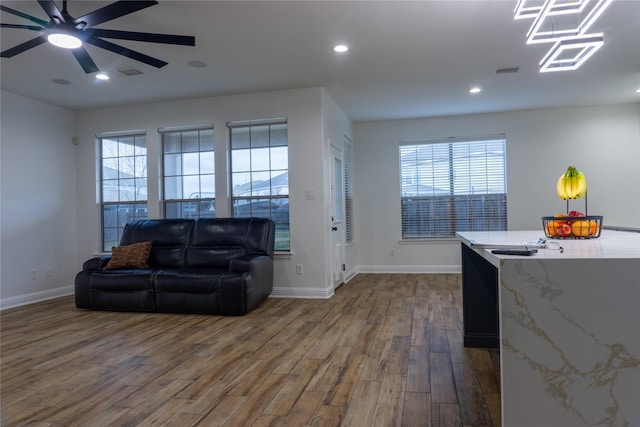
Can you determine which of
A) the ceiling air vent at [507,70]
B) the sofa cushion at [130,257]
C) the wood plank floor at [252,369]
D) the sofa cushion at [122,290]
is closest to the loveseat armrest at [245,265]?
the wood plank floor at [252,369]

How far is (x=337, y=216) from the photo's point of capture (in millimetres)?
5629

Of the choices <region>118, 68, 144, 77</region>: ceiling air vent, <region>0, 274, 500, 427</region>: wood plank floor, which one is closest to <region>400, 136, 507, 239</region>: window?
<region>0, 274, 500, 427</region>: wood plank floor

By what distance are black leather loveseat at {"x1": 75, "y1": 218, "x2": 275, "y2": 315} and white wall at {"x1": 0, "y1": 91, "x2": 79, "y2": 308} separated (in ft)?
3.71

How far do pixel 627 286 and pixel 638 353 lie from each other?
9.1 inches

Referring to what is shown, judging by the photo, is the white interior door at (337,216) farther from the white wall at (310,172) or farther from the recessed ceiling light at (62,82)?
the recessed ceiling light at (62,82)

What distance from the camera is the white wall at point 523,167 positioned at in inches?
236

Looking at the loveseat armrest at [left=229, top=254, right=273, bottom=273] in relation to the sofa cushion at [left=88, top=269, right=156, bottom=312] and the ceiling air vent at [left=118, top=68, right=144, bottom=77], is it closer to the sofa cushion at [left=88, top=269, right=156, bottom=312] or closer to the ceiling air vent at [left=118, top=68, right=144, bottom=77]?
the sofa cushion at [left=88, top=269, right=156, bottom=312]

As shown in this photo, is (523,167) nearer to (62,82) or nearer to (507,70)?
(507,70)

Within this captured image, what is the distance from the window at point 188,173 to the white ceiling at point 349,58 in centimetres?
57

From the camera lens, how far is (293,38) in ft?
11.6

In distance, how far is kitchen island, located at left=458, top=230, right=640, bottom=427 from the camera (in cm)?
133

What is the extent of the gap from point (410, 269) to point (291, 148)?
314cm

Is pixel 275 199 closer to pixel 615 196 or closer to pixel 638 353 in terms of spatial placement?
pixel 638 353

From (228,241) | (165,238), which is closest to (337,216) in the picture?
(228,241)
